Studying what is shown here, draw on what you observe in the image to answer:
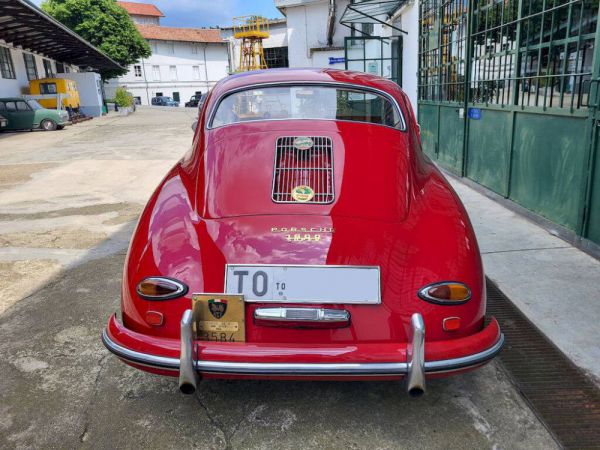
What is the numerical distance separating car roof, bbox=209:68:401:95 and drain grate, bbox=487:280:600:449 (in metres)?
1.81

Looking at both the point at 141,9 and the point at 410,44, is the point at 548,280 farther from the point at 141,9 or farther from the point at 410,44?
the point at 141,9

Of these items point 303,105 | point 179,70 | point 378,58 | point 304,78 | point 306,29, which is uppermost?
point 306,29

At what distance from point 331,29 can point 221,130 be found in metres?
26.6

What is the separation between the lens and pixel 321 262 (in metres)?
2.08

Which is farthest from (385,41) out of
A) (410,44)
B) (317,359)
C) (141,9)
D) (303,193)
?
(141,9)

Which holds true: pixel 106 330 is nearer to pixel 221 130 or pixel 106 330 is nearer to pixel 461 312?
pixel 221 130

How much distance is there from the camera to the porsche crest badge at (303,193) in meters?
2.47

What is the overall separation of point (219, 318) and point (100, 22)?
151 ft

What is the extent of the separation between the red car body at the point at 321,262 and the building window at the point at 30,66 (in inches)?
1162

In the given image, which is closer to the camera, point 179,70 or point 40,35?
point 40,35

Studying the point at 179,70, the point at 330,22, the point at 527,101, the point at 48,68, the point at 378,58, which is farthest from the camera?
the point at 179,70

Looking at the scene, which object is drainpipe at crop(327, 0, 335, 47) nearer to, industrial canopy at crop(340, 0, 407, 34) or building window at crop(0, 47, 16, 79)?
industrial canopy at crop(340, 0, 407, 34)

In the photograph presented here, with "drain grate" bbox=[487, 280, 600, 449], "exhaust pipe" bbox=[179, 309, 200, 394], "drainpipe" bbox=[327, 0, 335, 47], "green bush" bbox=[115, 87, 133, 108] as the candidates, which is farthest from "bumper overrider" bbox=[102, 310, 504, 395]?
"green bush" bbox=[115, 87, 133, 108]

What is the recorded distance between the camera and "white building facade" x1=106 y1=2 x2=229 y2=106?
59375mm
